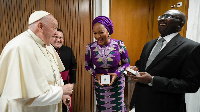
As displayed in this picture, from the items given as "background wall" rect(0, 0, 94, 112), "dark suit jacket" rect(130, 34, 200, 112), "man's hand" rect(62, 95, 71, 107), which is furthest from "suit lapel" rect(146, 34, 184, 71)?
"background wall" rect(0, 0, 94, 112)

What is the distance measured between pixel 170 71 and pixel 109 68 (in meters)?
1.04

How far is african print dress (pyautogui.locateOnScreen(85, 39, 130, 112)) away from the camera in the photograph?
2264 mm

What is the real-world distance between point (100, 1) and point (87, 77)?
175 centimetres

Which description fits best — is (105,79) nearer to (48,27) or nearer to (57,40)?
(57,40)

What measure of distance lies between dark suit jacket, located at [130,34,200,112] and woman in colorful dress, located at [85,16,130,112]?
2.54 feet

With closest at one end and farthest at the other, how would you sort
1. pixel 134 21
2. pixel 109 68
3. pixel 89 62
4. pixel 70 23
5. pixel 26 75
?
pixel 26 75, pixel 109 68, pixel 89 62, pixel 70 23, pixel 134 21

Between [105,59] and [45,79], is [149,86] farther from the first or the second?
[45,79]

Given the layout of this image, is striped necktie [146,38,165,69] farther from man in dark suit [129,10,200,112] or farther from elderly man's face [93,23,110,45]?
elderly man's face [93,23,110,45]

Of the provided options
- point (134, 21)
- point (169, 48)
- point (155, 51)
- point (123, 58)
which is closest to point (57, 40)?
point (123, 58)

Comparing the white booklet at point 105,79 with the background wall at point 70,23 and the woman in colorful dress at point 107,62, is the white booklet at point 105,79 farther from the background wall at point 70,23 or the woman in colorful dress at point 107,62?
the background wall at point 70,23

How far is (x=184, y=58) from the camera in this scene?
1.37 meters

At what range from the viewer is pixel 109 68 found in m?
2.32

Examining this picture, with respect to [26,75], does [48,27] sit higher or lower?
higher

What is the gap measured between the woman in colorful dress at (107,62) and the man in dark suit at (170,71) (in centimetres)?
73
